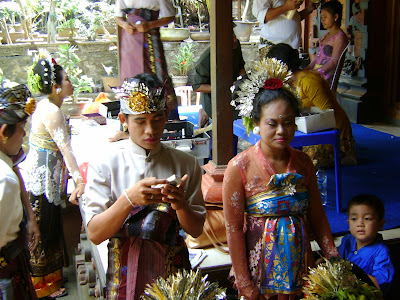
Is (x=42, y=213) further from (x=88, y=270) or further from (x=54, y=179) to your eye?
(x=88, y=270)

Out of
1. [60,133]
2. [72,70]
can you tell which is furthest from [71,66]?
[60,133]

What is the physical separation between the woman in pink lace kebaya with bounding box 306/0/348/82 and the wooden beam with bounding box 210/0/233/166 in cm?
207

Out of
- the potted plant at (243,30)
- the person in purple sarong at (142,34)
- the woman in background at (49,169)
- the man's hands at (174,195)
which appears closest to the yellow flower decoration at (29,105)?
the man's hands at (174,195)

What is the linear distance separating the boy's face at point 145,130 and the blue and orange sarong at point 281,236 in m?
0.62

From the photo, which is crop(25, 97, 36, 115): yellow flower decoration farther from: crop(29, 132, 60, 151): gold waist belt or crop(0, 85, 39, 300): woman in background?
crop(29, 132, 60, 151): gold waist belt

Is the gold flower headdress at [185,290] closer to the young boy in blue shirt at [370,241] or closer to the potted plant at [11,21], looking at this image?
the young boy in blue shirt at [370,241]

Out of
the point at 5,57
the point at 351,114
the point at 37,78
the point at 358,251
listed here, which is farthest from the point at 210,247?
the point at 5,57

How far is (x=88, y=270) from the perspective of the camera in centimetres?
348

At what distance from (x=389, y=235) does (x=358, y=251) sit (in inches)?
23.2

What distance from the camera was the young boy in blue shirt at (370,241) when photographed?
2623mm

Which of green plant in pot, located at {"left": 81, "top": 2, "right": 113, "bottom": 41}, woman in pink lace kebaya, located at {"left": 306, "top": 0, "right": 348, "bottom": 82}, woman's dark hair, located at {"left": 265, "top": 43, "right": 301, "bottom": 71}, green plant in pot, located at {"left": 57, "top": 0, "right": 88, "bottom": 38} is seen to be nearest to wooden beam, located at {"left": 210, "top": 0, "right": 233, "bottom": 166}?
woman's dark hair, located at {"left": 265, "top": 43, "right": 301, "bottom": 71}

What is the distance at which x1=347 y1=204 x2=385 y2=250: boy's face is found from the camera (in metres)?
2.67

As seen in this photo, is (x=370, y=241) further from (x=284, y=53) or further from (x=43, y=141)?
(x=43, y=141)

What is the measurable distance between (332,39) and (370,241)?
9.99 feet
